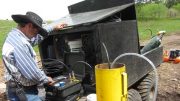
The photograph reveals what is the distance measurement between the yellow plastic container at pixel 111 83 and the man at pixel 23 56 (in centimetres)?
96

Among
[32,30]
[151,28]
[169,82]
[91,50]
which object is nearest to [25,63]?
[32,30]

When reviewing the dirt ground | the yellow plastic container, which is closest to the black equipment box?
the yellow plastic container

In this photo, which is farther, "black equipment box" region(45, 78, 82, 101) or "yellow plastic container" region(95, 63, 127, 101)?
"black equipment box" region(45, 78, 82, 101)

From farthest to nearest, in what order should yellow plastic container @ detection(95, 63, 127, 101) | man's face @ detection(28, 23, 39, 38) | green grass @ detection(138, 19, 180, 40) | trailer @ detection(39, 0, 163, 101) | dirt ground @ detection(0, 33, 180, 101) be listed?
green grass @ detection(138, 19, 180, 40)
dirt ground @ detection(0, 33, 180, 101)
trailer @ detection(39, 0, 163, 101)
man's face @ detection(28, 23, 39, 38)
yellow plastic container @ detection(95, 63, 127, 101)

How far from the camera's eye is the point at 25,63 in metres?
3.97

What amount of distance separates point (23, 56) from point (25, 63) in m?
0.09

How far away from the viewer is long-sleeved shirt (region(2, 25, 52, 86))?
397 centimetres

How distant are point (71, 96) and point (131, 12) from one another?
6.56 feet

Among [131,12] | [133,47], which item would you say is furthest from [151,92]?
[131,12]

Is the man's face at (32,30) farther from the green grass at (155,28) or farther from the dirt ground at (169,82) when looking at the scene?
the green grass at (155,28)

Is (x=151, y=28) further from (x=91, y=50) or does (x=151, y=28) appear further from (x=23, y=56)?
(x=23, y=56)

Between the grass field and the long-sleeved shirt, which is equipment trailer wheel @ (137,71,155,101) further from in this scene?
the grass field

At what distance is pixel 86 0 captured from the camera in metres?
6.48

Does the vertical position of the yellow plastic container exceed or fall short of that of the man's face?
it falls short
